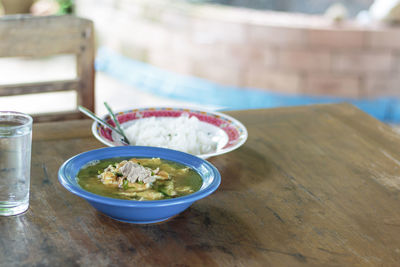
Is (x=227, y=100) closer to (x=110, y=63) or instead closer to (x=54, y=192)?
(x=110, y=63)

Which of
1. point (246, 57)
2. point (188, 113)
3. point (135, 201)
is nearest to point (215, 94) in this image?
point (246, 57)

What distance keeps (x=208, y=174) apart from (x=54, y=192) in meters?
0.28

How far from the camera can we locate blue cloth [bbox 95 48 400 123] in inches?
140

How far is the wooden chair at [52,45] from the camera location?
5.41ft

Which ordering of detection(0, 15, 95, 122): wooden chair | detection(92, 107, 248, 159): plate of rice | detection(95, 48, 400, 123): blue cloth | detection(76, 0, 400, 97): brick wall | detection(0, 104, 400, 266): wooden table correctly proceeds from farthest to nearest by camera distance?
detection(95, 48, 400, 123): blue cloth < detection(76, 0, 400, 97): brick wall < detection(0, 15, 95, 122): wooden chair < detection(92, 107, 248, 159): plate of rice < detection(0, 104, 400, 266): wooden table

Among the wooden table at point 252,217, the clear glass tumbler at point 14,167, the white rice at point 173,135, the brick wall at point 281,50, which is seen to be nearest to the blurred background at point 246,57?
the brick wall at point 281,50

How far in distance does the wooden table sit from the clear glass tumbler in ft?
0.08

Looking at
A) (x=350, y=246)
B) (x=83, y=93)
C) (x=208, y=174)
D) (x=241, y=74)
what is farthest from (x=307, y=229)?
(x=241, y=74)

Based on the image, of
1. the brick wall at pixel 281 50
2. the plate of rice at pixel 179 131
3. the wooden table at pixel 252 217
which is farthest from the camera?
the brick wall at pixel 281 50

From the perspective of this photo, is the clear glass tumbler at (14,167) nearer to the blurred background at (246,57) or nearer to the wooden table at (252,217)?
the wooden table at (252,217)

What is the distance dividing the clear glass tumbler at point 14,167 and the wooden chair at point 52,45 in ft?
2.42

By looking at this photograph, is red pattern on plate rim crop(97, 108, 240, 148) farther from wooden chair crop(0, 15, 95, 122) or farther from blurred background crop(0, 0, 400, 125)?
blurred background crop(0, 0, 400, 125)

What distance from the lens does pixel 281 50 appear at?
136 inches

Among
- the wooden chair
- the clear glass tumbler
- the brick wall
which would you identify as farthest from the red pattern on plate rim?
the brick wall
